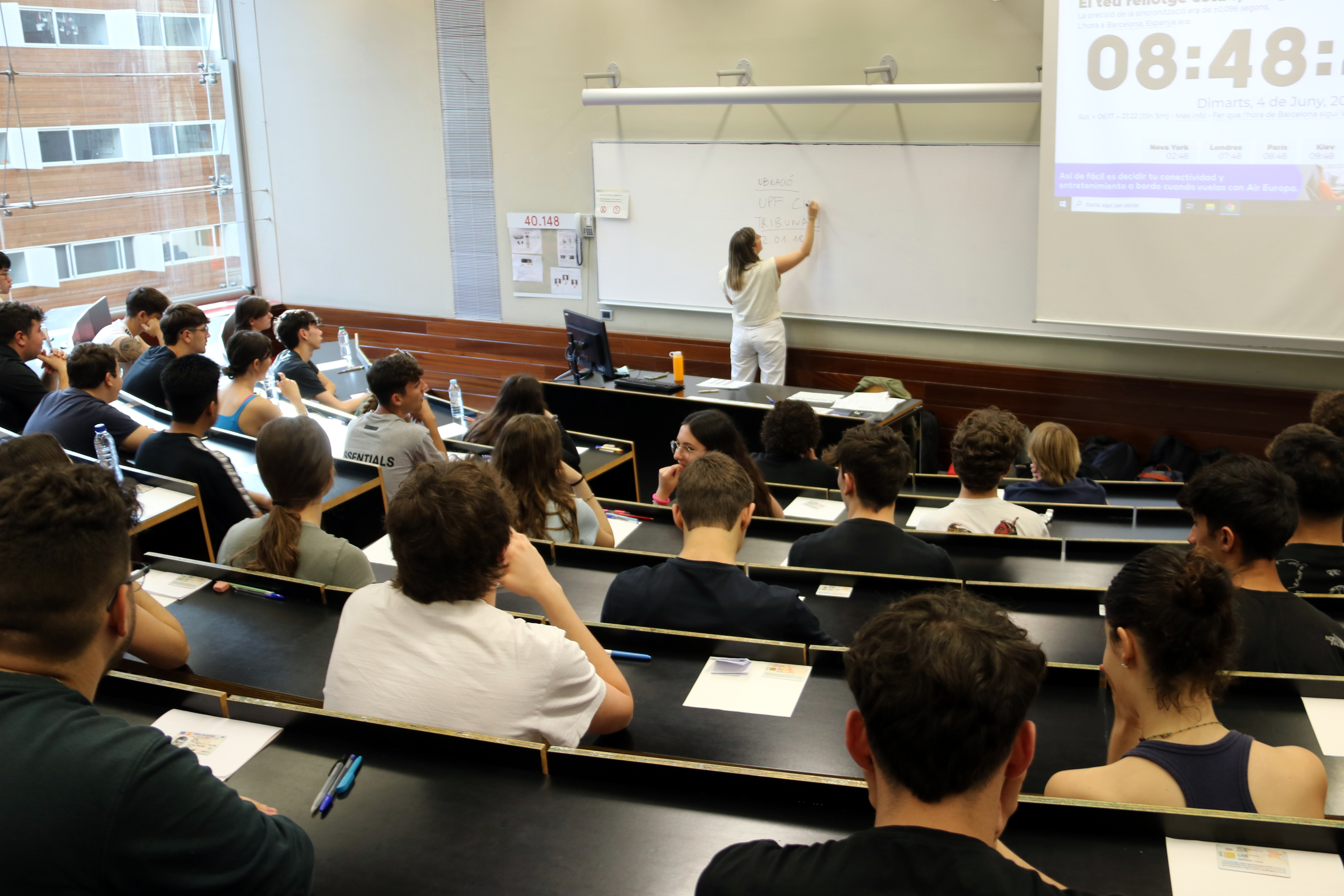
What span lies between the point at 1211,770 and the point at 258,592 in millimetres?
2203

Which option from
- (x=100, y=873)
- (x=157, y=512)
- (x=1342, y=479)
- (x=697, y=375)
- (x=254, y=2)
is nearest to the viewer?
(x=100, y=873)

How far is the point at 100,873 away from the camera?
1.20 m

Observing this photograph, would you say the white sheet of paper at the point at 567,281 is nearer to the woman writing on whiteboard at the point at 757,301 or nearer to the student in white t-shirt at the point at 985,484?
the woman writing on whiteboard at the point at 757,301

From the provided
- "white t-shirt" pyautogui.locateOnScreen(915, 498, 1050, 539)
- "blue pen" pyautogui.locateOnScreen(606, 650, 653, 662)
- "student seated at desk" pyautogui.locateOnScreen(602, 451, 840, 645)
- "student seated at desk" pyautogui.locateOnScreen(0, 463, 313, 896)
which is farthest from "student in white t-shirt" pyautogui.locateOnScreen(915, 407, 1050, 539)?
"student seated at desk" pyautogui.locateOnScreen(0, 463, 313, 896)

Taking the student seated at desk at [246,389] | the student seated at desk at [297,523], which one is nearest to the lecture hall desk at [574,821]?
the student seated at desk at [297,523]

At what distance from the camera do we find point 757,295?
261 inches

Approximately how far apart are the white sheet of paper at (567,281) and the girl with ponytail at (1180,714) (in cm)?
631

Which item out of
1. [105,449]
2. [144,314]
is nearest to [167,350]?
[144,314]

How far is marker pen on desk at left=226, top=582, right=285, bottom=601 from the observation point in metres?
2.60

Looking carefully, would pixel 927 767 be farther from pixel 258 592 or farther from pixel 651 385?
pixel 651 385

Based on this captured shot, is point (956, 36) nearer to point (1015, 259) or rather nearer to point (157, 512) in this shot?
point (1015, 259)

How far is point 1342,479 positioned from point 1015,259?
3776mm

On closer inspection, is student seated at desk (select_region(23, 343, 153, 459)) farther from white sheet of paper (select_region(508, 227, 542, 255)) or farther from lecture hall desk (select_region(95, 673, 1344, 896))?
white sheet of paper (select_region(508, 227, 542, 255))

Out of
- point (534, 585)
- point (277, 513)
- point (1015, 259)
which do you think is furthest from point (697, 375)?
point (534, 585)
